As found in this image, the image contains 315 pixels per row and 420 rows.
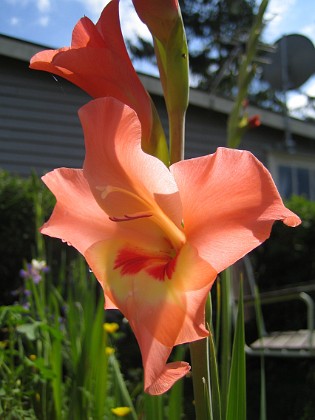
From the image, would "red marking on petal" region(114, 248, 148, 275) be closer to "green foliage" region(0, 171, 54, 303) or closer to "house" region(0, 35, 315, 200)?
"green foliage" region(0, 171, 54, 303)

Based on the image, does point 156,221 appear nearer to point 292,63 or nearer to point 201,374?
point 201,374

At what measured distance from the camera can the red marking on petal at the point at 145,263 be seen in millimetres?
547

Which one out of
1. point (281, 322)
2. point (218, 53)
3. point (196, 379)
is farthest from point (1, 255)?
point (218, 53)

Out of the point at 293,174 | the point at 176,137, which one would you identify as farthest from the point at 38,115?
the point at 176,137

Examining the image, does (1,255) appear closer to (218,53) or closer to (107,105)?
(107,105)

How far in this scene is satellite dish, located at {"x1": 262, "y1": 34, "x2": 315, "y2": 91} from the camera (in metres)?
8.92

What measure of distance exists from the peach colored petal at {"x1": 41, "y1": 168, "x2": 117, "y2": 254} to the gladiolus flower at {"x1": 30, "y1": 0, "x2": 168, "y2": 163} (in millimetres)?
93

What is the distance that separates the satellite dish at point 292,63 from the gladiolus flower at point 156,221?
8740mm

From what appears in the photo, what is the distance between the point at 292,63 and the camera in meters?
9.02

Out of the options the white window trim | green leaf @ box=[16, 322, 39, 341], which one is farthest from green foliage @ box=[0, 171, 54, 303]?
the white window trim

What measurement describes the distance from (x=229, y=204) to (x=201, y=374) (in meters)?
0.21

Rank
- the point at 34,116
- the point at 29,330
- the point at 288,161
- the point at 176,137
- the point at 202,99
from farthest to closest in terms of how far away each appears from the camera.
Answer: the point at 288,161, the point at 202,99, the point at 34,116, the point at 29,330, the point at 176,137

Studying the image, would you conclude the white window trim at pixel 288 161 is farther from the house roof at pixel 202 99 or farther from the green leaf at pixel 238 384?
the green leaf at pixel 238 384

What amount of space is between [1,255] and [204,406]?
4562mm
